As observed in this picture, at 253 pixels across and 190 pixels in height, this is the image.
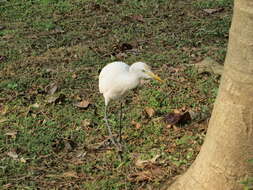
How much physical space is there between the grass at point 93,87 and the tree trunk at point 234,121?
851 mm

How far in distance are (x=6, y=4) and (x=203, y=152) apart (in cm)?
648

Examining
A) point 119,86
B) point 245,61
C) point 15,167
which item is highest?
point 245,61

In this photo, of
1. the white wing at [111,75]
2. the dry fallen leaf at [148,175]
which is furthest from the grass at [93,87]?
the white wing at [111,75]

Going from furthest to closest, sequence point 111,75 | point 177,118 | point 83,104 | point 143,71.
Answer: point 83,104 < point 177,118 < point 111,75 < point 143,71

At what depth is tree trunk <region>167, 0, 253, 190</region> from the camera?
272 cm

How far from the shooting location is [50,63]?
629cm

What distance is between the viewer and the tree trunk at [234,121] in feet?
8.93

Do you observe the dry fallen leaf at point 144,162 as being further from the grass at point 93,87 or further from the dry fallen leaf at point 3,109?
the dry fallen leaf at point 3,109

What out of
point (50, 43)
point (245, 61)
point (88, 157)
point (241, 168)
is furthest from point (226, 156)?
point (50, 43)

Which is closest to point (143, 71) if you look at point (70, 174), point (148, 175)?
point (148, 175)

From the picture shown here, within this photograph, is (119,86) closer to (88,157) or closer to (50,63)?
(88,157)

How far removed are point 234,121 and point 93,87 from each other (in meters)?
3.03

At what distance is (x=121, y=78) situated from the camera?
430 centimetres

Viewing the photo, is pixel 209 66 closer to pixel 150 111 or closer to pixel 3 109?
pixel 150 111
